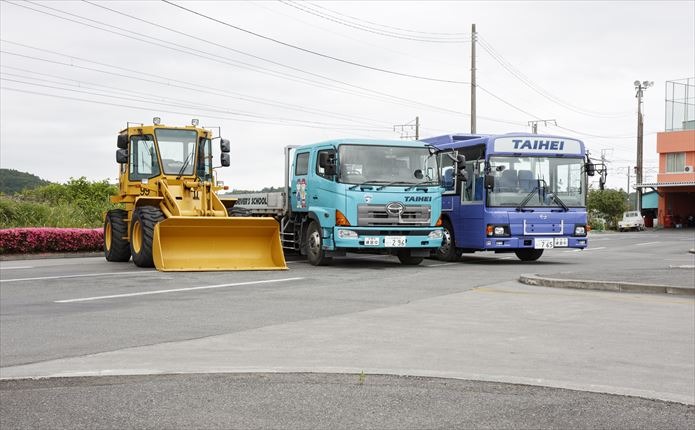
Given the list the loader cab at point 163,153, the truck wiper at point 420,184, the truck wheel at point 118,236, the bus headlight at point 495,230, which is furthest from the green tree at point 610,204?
the truck wheel at point 118,236

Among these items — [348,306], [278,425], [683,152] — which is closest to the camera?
[278,425]

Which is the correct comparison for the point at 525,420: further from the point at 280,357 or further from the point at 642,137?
the point at 642,137

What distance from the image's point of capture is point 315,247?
62.0 feet

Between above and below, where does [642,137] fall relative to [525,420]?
above

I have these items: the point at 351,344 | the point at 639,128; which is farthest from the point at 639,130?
the point at 351,344

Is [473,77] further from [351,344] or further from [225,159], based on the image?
[351,344]

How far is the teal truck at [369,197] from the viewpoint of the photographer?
58.7 feet

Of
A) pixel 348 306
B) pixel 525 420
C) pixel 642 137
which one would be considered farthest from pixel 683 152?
pixel 525 420

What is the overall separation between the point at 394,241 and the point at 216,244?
3920mm

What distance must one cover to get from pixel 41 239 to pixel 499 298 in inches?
631

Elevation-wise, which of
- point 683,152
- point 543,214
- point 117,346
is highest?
point 683,152

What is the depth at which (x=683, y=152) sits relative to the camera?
236 feet

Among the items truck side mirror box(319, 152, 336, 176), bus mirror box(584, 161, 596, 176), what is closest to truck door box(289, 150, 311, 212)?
truck side mirror box(319, 152, 336, 176)

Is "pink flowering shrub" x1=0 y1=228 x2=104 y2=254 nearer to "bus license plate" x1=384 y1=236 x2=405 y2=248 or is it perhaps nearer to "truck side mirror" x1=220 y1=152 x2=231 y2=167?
"truck side mirror" x1=220 y1=152 x2=231 y2=167
